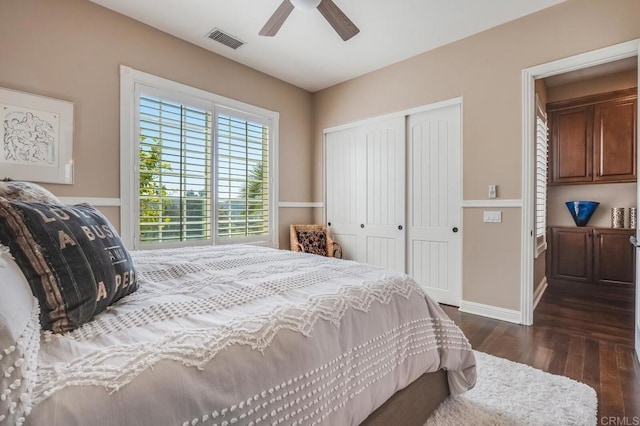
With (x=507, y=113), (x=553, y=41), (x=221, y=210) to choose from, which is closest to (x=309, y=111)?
(x=221, y=210)

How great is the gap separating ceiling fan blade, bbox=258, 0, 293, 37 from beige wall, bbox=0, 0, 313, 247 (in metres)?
1.17

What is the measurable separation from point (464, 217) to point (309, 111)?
8.90 ft

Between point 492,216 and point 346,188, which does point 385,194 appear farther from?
point 492,216

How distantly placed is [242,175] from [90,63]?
1.75 meters

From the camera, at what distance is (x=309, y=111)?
4.77 m

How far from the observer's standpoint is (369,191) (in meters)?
4.18

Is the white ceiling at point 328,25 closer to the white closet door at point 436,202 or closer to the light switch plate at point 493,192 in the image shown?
the white closet door at point 436,202

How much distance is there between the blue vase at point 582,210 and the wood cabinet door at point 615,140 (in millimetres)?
345

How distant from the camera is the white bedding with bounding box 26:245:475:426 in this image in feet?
2.04

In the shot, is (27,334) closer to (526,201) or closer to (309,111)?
(526,201)

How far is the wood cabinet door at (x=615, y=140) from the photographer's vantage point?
3.77 meters

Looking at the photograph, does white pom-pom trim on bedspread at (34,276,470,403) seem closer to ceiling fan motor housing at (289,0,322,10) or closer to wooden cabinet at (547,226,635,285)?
ceiling fan motor housing at (289,0,322,10)

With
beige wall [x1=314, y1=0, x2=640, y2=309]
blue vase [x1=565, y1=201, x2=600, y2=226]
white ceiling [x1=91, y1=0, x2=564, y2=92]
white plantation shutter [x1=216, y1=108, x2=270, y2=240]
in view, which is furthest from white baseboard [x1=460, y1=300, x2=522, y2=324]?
white ceiling [x1=91, y1=0, x2=564, y2=92]

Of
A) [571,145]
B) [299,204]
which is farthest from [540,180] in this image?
[299,204]
